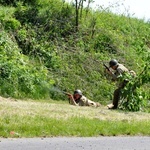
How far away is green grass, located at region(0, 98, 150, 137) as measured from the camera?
30.2ft

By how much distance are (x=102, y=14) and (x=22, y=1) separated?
4.60m

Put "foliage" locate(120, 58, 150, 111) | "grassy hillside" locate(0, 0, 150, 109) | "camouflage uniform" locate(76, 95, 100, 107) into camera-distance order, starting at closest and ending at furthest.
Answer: "foliage" locate(120, 58, 150, 111), "camouflage uniform" locate(76, 95, 100, 107), "grassy hillside" locate(0, 0, 150, 109)

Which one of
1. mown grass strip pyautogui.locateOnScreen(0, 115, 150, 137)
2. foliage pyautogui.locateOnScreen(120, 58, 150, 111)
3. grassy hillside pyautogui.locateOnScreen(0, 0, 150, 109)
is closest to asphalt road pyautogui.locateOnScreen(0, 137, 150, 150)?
mown grass strip pyautogui.locateOnScreen(0, 115, 150, 137)

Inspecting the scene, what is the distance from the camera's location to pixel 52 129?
9.41 meters

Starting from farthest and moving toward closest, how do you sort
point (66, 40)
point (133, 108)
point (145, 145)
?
point (66, 40)
point (133, 108)
point (145, 145)

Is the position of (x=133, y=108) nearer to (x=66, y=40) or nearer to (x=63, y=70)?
(x=63, y=70)

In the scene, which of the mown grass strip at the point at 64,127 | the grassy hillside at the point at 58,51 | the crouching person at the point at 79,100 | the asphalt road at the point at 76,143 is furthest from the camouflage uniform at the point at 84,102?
the asphalt road at the point at 76,143

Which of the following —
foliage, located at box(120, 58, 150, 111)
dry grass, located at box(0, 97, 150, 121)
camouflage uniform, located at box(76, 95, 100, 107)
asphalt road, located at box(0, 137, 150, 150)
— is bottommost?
camouflage uniform, located at box(76, 95, 100, 107)

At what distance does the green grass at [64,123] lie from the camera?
9.21m

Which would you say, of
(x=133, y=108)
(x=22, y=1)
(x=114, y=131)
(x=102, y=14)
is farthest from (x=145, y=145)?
(x=102, y=14)

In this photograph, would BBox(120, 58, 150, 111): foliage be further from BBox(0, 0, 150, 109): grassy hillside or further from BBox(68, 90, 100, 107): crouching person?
BBox(68, 90, 100, 107): crouching person

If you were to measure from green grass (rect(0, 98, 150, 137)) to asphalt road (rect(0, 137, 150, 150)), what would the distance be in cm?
35

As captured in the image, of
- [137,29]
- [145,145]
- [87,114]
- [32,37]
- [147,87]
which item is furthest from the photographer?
[137,29]

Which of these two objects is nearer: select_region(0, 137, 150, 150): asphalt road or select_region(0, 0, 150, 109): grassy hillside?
select_region(0, 137, 150, 150): asphalt road
